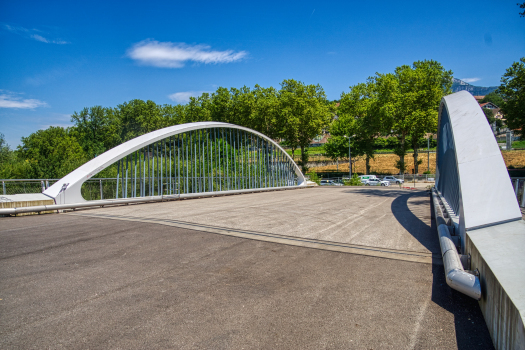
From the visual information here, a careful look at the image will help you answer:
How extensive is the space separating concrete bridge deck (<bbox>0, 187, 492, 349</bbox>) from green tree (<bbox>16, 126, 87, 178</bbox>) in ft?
91.1

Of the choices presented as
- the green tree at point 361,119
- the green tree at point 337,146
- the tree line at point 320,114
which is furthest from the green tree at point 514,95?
the green tree at point 337,146

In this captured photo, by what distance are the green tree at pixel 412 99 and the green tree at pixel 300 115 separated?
29.4 feet

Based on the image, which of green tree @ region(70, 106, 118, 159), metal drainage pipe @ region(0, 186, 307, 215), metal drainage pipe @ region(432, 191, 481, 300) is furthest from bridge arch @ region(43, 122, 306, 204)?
green tree @ region(70, 106, 118, 159)

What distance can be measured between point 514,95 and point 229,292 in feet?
142

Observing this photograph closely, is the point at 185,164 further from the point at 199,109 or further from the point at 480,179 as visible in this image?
the point at 199,109

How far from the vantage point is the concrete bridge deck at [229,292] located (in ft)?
10.1

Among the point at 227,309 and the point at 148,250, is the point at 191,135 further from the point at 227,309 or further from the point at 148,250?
the point at 227,309

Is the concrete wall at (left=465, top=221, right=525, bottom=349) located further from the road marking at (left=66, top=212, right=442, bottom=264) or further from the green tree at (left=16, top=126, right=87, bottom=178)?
the green tree at (left=16, top=126, right=87, bottom=178)

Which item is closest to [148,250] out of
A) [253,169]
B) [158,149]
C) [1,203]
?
[1,203]

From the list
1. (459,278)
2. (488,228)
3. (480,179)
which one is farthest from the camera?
(480,179)

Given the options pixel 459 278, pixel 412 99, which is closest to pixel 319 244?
pixel 459 278

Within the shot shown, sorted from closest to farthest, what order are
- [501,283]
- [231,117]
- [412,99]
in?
[501,283] → [412,99] → [231,117]

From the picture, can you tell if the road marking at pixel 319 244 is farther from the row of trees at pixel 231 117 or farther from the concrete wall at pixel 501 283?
the row of trees at pixel 231 117

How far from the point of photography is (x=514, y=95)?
3553cm
